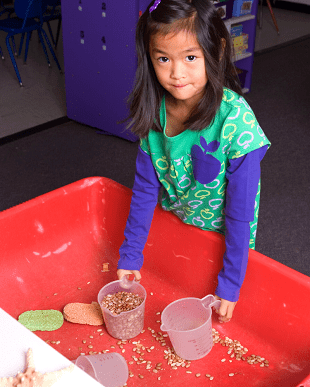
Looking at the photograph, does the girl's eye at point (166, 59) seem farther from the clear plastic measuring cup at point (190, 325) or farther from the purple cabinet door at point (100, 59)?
the purple cabinet door at point (100, 59)

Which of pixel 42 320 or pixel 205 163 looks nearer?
pixel 205 163

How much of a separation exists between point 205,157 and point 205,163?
0.01 metres

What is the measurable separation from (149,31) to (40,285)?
34.1 inches

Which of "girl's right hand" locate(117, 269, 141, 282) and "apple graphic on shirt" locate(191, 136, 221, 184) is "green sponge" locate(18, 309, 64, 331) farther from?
"apple graphic on shirt" locate(191, 136, 221, 184)

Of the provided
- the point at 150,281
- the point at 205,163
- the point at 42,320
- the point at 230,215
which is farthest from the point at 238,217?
the point at 42,320

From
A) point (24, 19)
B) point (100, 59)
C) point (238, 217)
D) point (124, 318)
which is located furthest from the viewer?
point (24, 19)

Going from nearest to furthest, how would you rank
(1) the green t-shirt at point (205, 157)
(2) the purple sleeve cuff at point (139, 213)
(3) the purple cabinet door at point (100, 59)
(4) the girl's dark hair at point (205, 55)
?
(4) the girl's dark hair at point (205, 55), (1) the green t-shirt at point (205, 157), (2) the purple sleeve cuff at point (139, 213), (3) the purple cabinet door at point (100, 59)

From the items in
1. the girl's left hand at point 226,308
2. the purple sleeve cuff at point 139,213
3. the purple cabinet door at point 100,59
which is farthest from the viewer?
the purple cabinet door at point 100,59

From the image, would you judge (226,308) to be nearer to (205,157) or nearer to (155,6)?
(205,157)

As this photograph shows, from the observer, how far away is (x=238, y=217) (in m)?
1.16

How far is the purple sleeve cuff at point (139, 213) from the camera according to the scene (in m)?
1.34

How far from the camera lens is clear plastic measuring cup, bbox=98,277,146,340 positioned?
4.16 ft

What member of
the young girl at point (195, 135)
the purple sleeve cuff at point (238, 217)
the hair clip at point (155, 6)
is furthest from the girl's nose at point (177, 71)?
the purple sleeve cuff at point (238, 217)

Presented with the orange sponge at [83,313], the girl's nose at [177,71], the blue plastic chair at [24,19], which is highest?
the girl's nose at [177,71]
